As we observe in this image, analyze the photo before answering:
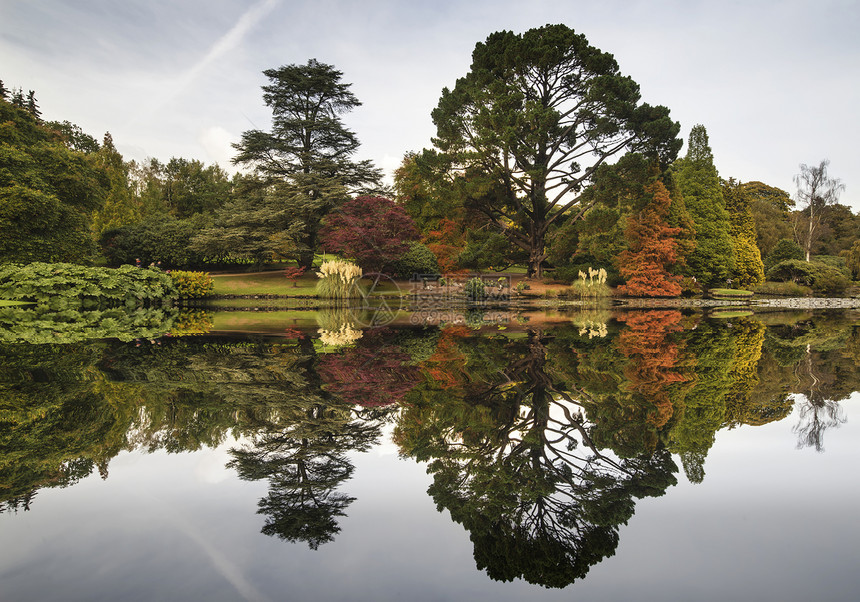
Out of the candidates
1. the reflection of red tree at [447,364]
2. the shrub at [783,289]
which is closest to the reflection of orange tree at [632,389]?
the reflection of red tree at [447,364]

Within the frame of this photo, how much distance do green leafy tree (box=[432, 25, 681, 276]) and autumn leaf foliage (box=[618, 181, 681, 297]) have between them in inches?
87.2

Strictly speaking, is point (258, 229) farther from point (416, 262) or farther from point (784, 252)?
point (784, 252)

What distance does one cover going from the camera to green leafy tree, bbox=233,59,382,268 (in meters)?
25.4

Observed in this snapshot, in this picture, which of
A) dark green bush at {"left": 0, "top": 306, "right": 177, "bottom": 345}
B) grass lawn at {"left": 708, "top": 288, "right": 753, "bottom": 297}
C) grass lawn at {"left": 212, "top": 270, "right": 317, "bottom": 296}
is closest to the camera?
dark green bush at {"left": 0, "top": 306, "right": 177, "bottom": 345}

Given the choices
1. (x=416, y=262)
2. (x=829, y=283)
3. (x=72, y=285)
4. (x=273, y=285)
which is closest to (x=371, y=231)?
(x=416, y=262)

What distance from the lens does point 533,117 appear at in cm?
1995

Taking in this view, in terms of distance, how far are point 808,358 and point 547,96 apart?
19.1 metres

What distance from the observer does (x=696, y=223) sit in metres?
24.8

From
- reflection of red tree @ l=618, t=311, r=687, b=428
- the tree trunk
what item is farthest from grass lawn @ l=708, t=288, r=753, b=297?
reflection of red tree @ l=618, t=311, r=687, b=428

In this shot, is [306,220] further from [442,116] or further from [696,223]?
[696,223]

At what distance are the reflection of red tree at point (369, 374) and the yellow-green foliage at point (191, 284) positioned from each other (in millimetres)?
15548

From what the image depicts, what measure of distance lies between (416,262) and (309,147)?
9375 mm

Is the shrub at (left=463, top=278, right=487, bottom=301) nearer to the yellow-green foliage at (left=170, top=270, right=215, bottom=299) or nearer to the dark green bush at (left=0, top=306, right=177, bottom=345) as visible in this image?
the yellow-green foliage at (left=170, top=270, right=215, bottom=299)

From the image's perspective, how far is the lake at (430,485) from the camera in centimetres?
168
